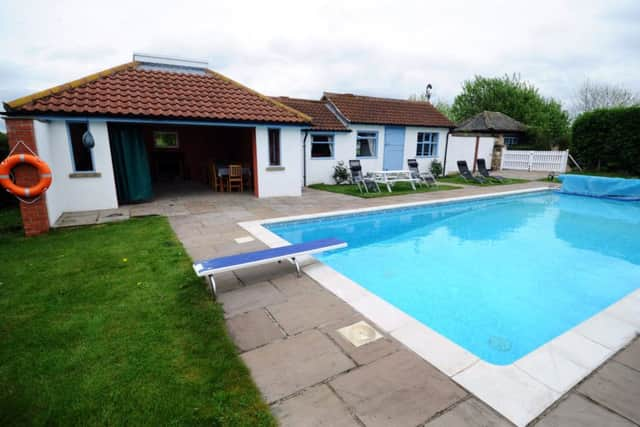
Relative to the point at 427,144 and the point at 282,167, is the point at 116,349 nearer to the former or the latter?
the point at 282,167

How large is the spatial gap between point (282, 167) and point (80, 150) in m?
5.49

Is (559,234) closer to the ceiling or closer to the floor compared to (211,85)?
closer to the floor

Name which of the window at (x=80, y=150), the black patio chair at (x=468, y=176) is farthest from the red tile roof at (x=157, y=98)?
the black patio chair at (x=468, y=176)

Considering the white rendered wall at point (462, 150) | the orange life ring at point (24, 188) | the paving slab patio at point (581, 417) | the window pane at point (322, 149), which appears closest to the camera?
the paving slab patio at point (581, 417)

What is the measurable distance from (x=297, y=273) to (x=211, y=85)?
860 cm

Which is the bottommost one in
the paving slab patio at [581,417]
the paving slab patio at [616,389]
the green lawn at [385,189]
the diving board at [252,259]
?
the paving slab patio at [616,389]

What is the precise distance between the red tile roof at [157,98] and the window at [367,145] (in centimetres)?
510

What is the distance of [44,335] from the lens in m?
2.74

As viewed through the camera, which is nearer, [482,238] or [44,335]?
[44,335]

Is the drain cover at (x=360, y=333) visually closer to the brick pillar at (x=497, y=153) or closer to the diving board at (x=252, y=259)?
the diving board at (x=252, y=259)

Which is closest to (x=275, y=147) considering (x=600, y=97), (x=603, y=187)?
(x=603, y=187)

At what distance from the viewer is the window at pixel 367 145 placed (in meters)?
14.6

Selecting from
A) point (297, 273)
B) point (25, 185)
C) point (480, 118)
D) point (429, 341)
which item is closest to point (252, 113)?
point (25, 185)

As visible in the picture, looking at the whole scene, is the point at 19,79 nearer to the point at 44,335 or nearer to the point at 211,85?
the point at 211,85
